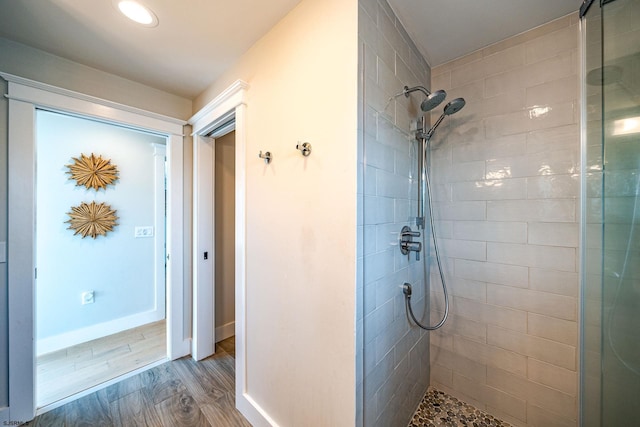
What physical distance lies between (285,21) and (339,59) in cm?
55

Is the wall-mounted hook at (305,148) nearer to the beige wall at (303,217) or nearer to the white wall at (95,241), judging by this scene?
the beige wall at (303,217)

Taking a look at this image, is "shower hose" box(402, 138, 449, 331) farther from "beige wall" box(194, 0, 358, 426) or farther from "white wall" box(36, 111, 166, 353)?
"white wall" box(36, 111, 166, 353)

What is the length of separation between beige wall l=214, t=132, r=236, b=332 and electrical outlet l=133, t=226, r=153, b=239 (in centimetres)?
112

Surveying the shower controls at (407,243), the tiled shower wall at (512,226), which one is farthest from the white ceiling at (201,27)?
the shower controls at (407,243)

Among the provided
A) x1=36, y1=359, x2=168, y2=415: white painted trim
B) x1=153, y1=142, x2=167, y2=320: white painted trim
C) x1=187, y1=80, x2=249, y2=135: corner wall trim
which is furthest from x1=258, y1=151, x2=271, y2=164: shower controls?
x1=153, y1=142, x2=167, y2=320: white painted trim

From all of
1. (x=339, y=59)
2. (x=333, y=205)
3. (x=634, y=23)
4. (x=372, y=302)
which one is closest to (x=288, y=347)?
(x=372, y=302)

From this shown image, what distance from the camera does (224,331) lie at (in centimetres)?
256

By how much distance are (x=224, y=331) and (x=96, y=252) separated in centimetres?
169

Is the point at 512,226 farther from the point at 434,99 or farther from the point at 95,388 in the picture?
the point at 95,388

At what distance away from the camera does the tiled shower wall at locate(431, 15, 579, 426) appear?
129 centimetres

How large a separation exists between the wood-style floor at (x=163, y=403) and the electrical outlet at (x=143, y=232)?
5.18 feet

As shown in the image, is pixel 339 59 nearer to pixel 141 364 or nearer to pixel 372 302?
pixel 372 302

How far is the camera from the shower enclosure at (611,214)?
3.06 feet

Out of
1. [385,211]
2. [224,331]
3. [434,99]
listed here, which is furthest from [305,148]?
[224,331]
